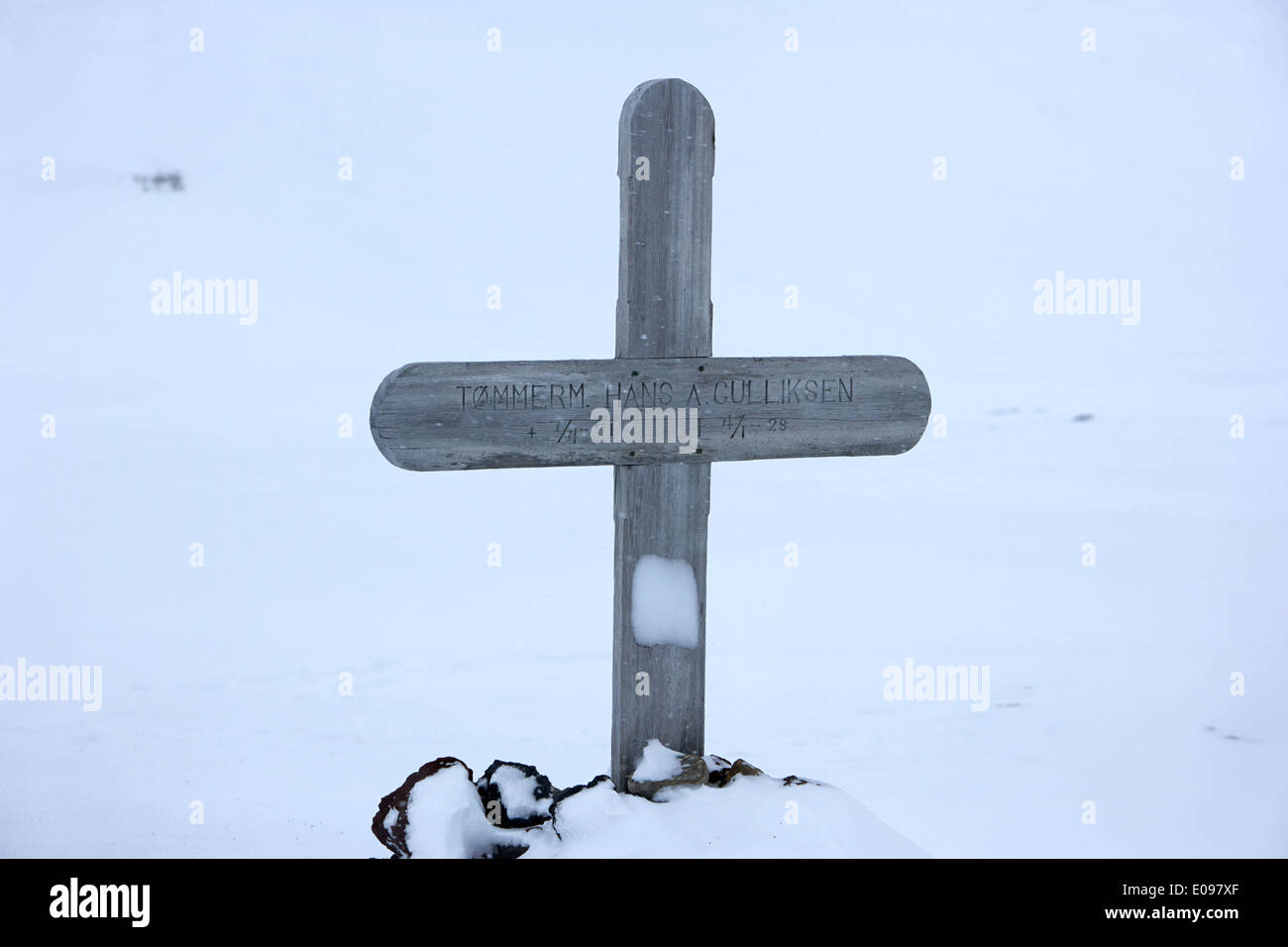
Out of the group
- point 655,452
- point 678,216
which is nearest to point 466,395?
point 655,452

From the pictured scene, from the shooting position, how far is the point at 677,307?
423cm

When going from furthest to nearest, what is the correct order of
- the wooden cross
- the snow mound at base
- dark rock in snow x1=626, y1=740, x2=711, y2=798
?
dark rock in snow x1=626, y1=740, x2=711, y2=798 → the wooden cross → the snow mound at base

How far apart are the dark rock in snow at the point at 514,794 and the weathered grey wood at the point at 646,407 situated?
118 cm

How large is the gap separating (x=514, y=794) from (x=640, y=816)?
1.79 ft

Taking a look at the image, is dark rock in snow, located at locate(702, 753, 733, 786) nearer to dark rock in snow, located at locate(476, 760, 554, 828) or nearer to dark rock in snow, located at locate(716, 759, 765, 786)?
dark rock in snow, located at locate(716, 759, 765, 786)

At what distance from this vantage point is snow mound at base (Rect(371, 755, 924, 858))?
386 centimetres

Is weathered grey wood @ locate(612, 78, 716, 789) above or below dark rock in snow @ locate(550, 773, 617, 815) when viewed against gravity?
above

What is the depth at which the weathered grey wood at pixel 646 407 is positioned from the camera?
388 centimetres

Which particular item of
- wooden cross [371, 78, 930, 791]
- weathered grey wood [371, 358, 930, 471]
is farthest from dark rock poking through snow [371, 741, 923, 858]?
weathered grey wood [371, 358, 930, 471]

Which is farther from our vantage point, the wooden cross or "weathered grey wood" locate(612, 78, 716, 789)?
"weathered grey wood" locate(612, 78, 716, 789)

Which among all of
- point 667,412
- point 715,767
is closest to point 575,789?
point 715,767

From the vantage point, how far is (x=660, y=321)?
13.8 ft

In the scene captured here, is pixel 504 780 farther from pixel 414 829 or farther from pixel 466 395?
pixel 466 395

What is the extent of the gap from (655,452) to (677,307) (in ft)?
1.72
